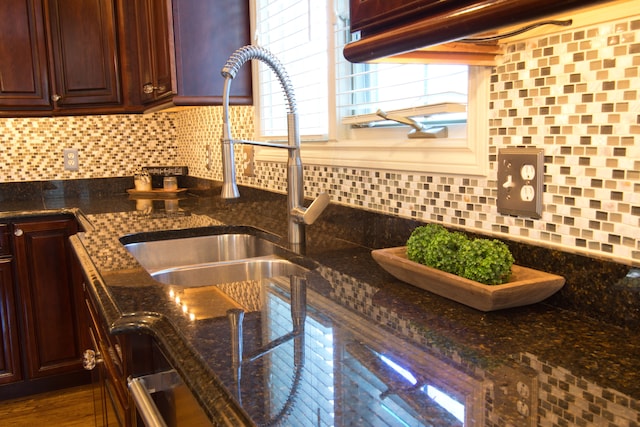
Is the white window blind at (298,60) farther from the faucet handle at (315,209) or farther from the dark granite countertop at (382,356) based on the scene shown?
the dark granite countertop at (382,356)

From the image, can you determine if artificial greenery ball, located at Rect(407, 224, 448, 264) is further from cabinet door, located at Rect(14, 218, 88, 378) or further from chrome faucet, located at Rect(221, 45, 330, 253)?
cabinet door, located at Rect(14, 218, 88, 378)

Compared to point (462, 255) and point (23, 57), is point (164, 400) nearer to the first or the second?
point (462, 255)

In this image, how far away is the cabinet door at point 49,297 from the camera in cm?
273

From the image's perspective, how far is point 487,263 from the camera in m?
0.97

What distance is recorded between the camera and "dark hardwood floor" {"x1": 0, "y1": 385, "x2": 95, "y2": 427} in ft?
8.61

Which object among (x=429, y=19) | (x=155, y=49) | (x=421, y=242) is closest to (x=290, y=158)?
(x=421, y=242)

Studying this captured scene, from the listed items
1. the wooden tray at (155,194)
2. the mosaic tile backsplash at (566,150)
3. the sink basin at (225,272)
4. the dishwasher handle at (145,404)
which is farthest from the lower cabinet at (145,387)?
the wooden tray at (155,194)

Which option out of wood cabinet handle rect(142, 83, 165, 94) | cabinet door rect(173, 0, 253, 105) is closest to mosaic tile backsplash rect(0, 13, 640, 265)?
cabinet door rect(173, 0, 253, 105)

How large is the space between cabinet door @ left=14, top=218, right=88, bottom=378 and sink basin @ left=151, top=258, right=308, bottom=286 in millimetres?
1364

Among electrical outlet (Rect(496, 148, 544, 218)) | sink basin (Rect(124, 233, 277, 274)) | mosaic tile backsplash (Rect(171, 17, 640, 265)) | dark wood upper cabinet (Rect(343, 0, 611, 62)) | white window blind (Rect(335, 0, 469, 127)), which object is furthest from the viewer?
sink basin (Rect(124, 233, 277, 274))

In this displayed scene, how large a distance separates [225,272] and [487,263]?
87cm

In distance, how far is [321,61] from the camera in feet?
6.62

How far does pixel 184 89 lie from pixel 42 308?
4.38 feet

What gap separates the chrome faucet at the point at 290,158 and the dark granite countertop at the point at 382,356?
33 cm
